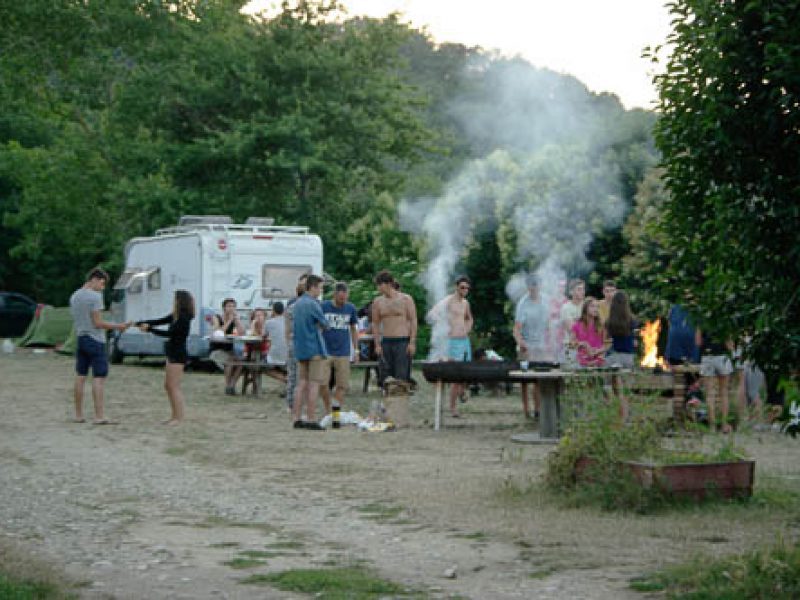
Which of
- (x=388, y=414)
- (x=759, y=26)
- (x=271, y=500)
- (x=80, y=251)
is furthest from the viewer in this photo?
(x=80, y=251)

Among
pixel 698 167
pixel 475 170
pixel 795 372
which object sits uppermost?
pixel 475 170

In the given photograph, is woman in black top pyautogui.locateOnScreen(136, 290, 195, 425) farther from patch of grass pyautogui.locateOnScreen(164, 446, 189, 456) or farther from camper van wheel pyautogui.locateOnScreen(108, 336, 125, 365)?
camper van wheel pyautogui.locateOnScreen(108, 336, 125, 365)

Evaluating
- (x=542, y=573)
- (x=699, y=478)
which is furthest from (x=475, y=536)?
(x=699, y=478)

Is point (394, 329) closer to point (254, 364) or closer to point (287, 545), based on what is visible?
point (254, 364)

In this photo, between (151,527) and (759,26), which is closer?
(759,26)

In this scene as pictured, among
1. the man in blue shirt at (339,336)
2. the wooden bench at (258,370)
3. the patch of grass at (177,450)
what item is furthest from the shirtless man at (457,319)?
the patch of grass at (177,450)

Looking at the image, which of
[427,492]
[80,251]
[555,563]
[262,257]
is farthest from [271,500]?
[80,251]

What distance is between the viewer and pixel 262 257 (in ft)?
92.9

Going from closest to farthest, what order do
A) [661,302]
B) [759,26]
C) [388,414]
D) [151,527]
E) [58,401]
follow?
[759,26] < [151,527] < [388,414] < [58,401] < [661,302]

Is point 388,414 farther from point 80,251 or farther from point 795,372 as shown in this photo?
point 80,251

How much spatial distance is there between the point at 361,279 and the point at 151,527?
26.2 m

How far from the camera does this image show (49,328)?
40.1 m

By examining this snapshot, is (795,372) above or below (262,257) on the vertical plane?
below

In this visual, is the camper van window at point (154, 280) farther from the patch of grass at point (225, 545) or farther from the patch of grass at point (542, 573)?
the patch of grass at point (542, 573)
